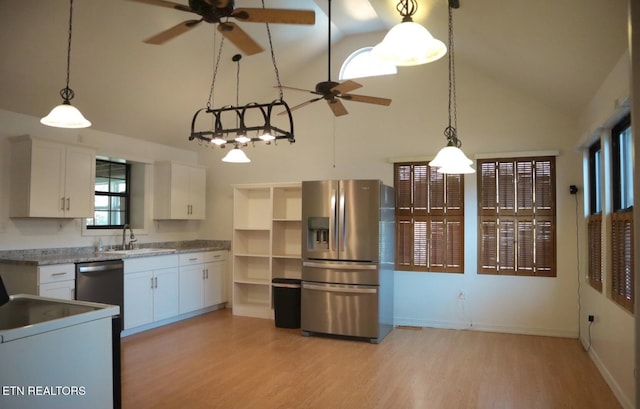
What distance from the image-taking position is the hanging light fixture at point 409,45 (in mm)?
1873

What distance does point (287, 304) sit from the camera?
563 cm

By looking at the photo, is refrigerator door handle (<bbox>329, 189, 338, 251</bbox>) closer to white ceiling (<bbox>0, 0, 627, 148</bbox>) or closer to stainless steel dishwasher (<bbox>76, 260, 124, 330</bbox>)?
white ceiling (<bbox>0, 0, 627, 148</bbox>)

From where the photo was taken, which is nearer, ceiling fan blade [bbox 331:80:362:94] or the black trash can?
ceiling fan blade [bbox 331:80:362:94]

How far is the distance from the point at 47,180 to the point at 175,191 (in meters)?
1.89

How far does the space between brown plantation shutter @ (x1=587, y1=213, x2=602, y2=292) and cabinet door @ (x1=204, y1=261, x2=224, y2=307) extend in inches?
196

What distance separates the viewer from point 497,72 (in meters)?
5.18

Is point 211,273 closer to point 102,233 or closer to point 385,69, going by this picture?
point 102,233

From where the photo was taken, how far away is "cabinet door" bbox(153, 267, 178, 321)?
5547mm

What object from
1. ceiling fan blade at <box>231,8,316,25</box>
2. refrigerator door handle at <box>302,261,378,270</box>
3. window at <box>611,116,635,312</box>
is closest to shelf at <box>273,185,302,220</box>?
refrigerator door handle at <box>302,261,378,270</box>

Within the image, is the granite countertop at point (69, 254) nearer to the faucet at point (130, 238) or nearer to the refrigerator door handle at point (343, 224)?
the faucet at point (130, 238)

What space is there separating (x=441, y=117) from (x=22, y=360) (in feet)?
17.2

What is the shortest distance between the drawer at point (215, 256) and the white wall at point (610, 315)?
16.3ft

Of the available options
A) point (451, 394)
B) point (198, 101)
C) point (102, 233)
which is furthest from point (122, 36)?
point (451, 394)

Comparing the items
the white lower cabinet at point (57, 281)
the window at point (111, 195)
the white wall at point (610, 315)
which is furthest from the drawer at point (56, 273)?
the white wall at point (610, 315)
